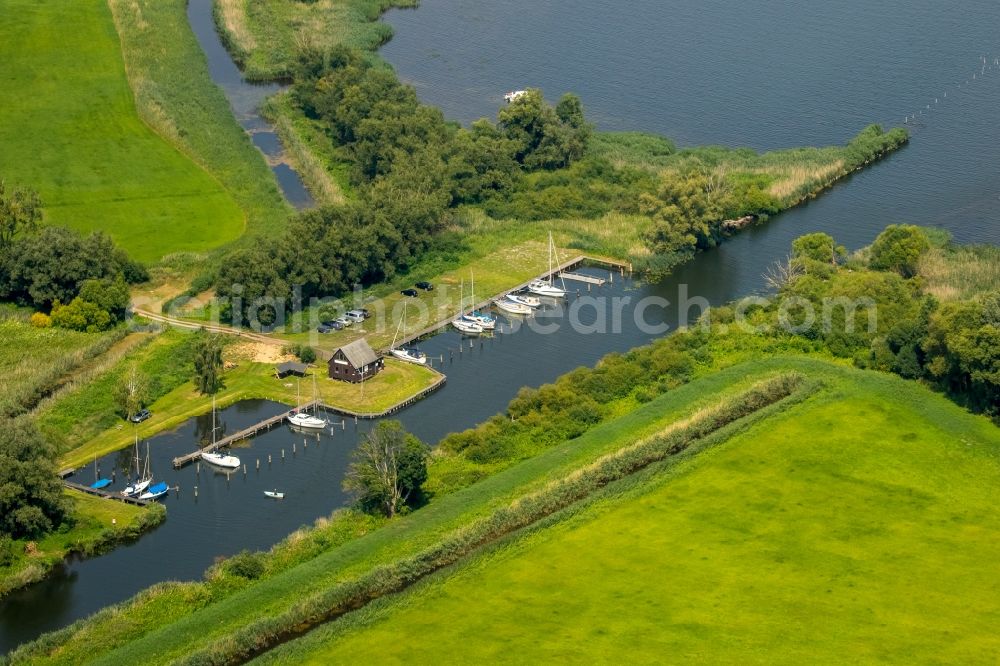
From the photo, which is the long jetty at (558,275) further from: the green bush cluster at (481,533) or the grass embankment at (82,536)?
the grass embankment at (82,536)

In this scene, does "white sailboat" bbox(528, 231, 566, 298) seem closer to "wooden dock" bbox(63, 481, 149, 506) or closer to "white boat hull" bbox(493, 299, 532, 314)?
"white boat hull" bbox(493, 299, 532, 314)

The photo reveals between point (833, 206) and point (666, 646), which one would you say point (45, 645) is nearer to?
point (666, 646)

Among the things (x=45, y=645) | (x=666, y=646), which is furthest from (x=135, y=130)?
(x=666, y=646)

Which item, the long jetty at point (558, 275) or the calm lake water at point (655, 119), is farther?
the long jetty at point (558, 275)

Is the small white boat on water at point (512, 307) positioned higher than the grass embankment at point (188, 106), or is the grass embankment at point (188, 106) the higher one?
the grass embankment at point (188, 106)

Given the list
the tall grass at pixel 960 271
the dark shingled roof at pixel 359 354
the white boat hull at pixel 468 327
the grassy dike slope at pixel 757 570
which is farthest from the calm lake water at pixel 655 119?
the grassy dike slope at pixel 757 570
